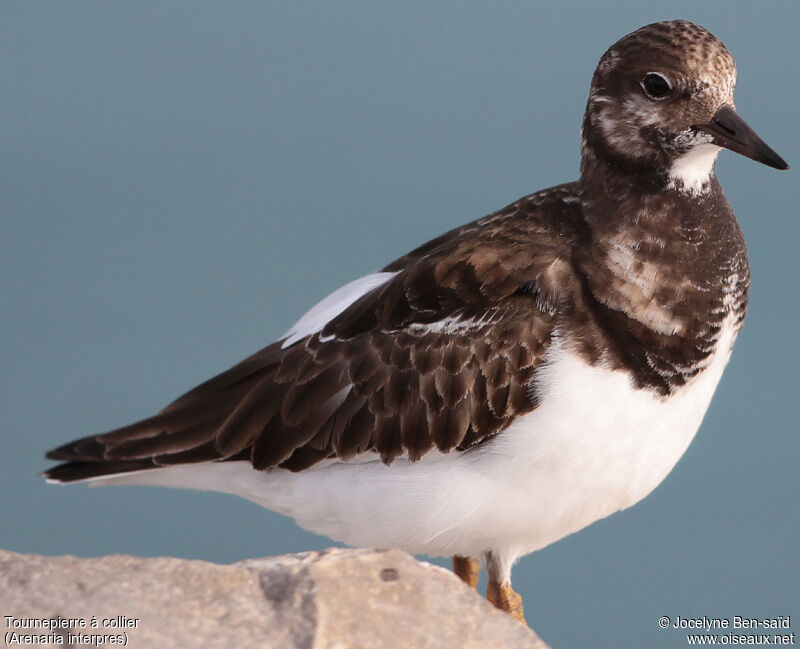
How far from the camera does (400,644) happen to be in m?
3.64

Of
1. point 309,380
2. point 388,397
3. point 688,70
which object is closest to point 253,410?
point 309,380

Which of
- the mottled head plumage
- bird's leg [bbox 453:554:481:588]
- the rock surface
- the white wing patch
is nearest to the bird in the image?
the mottled head plumage


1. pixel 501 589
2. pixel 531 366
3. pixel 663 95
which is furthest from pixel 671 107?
pixel 501 589

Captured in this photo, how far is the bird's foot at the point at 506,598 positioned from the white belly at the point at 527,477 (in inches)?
7.3

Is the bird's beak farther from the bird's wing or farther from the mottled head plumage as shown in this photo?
the bird's wing

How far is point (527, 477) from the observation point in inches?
185

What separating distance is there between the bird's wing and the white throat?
1.35 feet

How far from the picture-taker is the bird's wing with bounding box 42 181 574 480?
4.73 meters

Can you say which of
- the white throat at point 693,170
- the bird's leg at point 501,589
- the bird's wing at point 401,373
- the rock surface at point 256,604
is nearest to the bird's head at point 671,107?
the white throat at point 693,170

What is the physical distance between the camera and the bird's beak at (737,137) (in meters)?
4.53

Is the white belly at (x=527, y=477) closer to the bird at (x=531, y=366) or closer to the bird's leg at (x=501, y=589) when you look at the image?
the bird at (x=531, y=366)

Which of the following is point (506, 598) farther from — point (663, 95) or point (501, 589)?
point (663, 95)

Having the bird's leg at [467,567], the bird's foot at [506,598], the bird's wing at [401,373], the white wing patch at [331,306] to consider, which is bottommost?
the bird's foot at [506,598]

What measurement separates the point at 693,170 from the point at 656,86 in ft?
1.17
